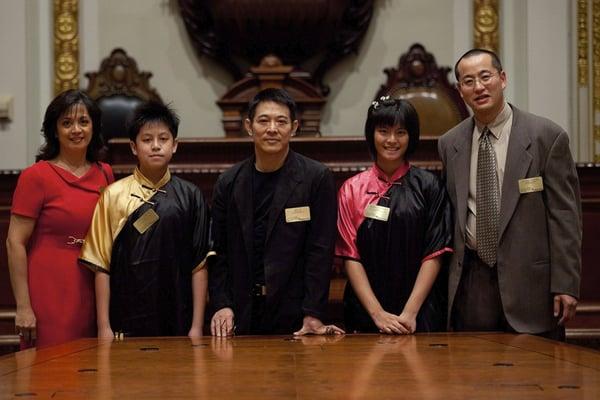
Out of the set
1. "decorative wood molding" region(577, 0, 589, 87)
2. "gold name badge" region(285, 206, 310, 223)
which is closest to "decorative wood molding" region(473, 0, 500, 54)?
"decorative wood molding" region(577, 0, 589, 87)

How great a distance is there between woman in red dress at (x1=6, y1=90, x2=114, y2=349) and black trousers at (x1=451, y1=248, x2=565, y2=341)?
1252mm

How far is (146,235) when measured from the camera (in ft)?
10.1

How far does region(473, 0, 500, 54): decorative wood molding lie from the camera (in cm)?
622

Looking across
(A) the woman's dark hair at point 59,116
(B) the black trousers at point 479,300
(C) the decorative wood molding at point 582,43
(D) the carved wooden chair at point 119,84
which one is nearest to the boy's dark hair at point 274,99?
(A) the woman's dark hair at point 59,116

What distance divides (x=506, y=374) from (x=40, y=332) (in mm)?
1774

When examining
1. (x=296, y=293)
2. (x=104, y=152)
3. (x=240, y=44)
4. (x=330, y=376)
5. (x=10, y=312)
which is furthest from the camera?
(x=240, y=44)

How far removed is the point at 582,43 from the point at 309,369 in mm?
4620

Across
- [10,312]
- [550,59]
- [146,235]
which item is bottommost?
[10,312]

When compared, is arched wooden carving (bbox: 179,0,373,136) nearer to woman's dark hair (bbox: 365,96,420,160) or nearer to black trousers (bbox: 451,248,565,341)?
woman's dark hair (bbox: 365,96,420,160)

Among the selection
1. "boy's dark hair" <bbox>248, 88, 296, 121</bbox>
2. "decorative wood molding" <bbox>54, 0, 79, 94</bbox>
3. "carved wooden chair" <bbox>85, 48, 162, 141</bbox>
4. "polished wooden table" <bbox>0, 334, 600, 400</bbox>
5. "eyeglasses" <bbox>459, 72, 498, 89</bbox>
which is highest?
"decorative wood molding" <bbox>54, 0, 79, 94</bbox>

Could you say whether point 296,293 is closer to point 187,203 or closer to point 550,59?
point 187,203

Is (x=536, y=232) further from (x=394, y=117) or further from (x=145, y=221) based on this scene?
(x=145, y=221)

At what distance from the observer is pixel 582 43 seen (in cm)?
607

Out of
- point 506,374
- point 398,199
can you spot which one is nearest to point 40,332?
point 398,199
